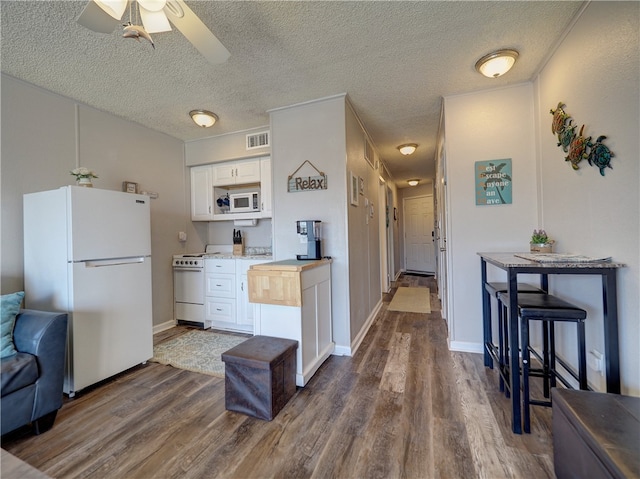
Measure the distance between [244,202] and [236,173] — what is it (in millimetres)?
397

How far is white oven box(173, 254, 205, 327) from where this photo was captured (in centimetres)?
339

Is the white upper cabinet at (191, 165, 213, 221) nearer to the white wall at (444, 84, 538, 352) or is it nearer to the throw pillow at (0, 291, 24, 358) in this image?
the throw pillow at (0, 291, 24, 358)

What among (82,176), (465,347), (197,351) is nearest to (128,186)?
(82,176)

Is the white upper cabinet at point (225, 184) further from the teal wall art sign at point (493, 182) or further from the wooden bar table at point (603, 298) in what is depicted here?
the wooden bar table at point (603, 298)

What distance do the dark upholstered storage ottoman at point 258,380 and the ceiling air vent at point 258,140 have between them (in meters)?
2.44

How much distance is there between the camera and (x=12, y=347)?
1611 mm

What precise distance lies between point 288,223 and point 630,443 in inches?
96.0

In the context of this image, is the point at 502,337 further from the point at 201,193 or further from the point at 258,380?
the point at 201,193

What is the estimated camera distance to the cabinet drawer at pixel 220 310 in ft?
10.6

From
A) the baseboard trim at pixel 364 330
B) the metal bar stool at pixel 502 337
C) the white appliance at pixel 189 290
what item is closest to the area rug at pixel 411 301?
the baseboard trim at pixel 364 330

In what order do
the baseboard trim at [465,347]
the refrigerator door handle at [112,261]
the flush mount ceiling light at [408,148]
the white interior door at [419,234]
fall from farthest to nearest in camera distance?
the white interior door at [419,234] → the flush mount ceiling light at [408,148] → the baseboard trim at [465,347] → the refrigerator door handle at [112,261]

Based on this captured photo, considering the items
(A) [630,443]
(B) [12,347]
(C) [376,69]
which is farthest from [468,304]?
(B) [12,347]

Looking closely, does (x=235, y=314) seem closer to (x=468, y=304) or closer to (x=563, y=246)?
(x=468, y=304)

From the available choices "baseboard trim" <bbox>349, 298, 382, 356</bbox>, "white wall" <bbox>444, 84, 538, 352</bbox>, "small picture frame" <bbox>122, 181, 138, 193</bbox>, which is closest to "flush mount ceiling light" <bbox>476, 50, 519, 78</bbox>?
"white wall" <bbox>444, 84, 538, 352</bbox>
